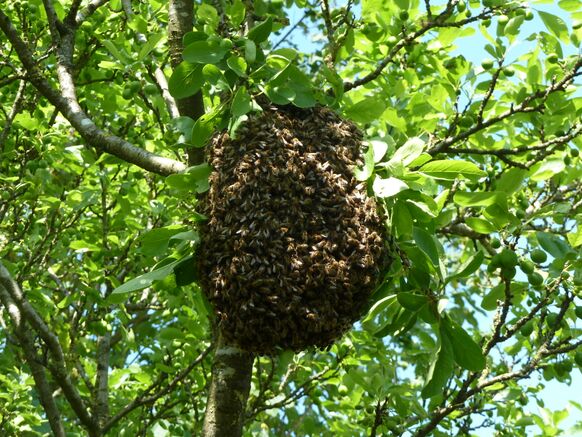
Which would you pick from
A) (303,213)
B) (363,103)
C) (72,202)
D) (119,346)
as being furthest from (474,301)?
(303,213)

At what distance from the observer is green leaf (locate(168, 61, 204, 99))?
2.81 m

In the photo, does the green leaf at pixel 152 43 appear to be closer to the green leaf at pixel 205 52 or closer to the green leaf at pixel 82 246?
the green leaf at pixel 205 52

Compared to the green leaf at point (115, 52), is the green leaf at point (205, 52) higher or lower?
lower

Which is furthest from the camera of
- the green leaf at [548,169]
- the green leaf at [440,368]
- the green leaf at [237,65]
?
the green leaf at [548,169]

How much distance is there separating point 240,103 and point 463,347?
1.05 m

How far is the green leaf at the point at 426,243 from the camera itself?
2.53m

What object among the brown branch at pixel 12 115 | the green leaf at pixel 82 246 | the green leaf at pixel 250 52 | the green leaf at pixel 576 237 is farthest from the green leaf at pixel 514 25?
the brown branch at pixel 12 115

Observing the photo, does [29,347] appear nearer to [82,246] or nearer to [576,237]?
[82,246]

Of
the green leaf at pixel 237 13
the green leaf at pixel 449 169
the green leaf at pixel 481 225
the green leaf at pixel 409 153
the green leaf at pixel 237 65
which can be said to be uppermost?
the green leaf at pixel 237 13

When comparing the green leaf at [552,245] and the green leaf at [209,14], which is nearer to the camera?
the green leaf at [552,245]

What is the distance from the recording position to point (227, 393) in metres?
3.11

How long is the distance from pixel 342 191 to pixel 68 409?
4630mm

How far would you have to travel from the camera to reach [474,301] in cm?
809

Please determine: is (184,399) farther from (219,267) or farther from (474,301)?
(474,301)
